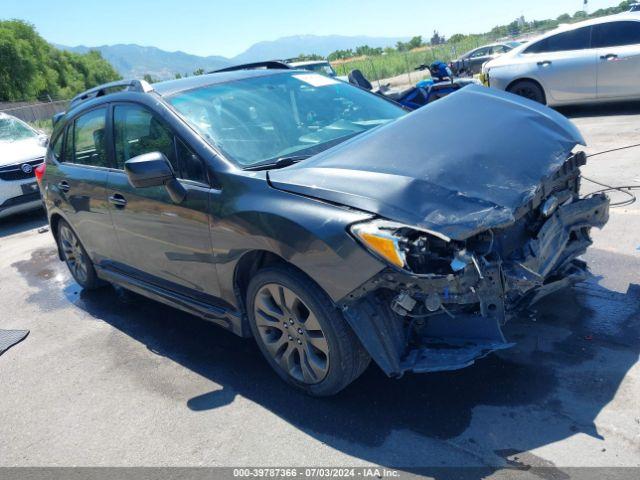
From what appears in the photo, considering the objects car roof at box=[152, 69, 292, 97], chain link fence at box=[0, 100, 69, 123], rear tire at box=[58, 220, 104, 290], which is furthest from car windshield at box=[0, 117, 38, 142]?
chain link fence at box=[0, 100, 69, 123]

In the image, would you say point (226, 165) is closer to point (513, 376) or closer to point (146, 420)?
point (146, 420)

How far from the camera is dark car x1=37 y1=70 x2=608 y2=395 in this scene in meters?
2.77

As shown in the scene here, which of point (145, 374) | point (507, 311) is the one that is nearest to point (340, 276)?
point (507, 311)

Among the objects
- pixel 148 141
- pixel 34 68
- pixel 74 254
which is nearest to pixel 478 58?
pixel 74 254

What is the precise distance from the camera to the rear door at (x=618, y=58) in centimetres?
954

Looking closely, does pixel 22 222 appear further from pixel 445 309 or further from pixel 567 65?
pixel 567 65

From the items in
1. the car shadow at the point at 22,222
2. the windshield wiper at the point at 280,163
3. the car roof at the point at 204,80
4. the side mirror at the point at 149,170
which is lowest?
the car shadow at the point at 22,222

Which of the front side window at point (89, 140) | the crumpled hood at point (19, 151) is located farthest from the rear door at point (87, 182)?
the crumpled hood at point (19, 151)

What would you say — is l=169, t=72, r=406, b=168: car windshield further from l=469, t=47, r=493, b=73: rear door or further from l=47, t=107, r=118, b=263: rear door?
l=469, t=47, r=493, b=73: rear door

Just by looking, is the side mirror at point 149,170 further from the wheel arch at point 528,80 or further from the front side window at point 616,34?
the front side window at point 616,34

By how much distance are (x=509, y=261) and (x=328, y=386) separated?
45.1 inches

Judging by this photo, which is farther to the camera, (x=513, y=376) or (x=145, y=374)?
(x=145, y=374)

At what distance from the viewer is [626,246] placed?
4.73 m

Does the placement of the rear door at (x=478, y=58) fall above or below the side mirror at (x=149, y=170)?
below
